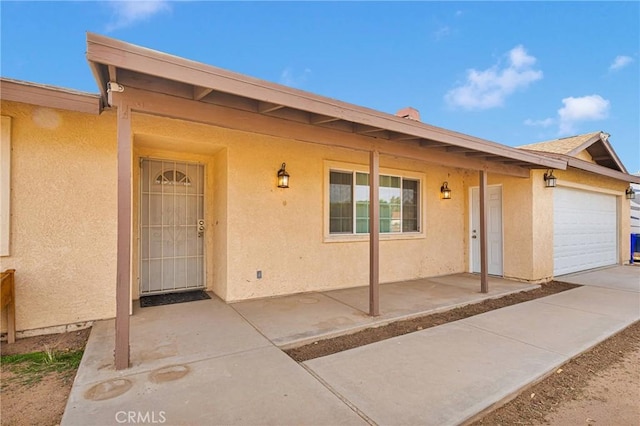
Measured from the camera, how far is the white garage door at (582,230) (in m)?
7.78

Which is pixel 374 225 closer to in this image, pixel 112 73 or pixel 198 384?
pixel 198 384

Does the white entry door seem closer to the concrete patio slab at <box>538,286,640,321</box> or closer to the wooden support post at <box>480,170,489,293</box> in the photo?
the concrete patio slab at <box>538,286,640,321</box>

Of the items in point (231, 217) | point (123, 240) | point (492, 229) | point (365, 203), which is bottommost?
point (492, 229)

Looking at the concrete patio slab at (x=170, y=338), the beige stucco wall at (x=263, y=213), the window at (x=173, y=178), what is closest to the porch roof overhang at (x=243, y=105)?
the beige stucco wall at (x=263, y=213)

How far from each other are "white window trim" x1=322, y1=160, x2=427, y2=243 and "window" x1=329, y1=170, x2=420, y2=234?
0.25 feet

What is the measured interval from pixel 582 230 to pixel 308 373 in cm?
934

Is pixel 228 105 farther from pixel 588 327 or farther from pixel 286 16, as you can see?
pixel 286 16

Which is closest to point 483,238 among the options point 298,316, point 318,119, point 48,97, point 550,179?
Answer: point 550,179

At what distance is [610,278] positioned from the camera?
7535 mm

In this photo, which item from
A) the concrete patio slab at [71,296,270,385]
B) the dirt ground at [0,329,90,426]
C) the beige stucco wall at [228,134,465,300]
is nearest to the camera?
the dirt ground at [0,329,90,426]

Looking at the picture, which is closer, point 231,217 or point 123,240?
point 123,240

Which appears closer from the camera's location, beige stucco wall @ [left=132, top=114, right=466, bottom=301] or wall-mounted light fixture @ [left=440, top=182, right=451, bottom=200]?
beige stucco wall @ [left=132, top=114, right=466, bottom=301]

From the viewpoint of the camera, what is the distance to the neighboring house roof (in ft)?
25.8

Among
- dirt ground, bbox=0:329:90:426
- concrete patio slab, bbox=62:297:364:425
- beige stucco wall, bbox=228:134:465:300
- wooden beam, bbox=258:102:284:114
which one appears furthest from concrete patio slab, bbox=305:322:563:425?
wooden beam, bbox=258:102:284:114
